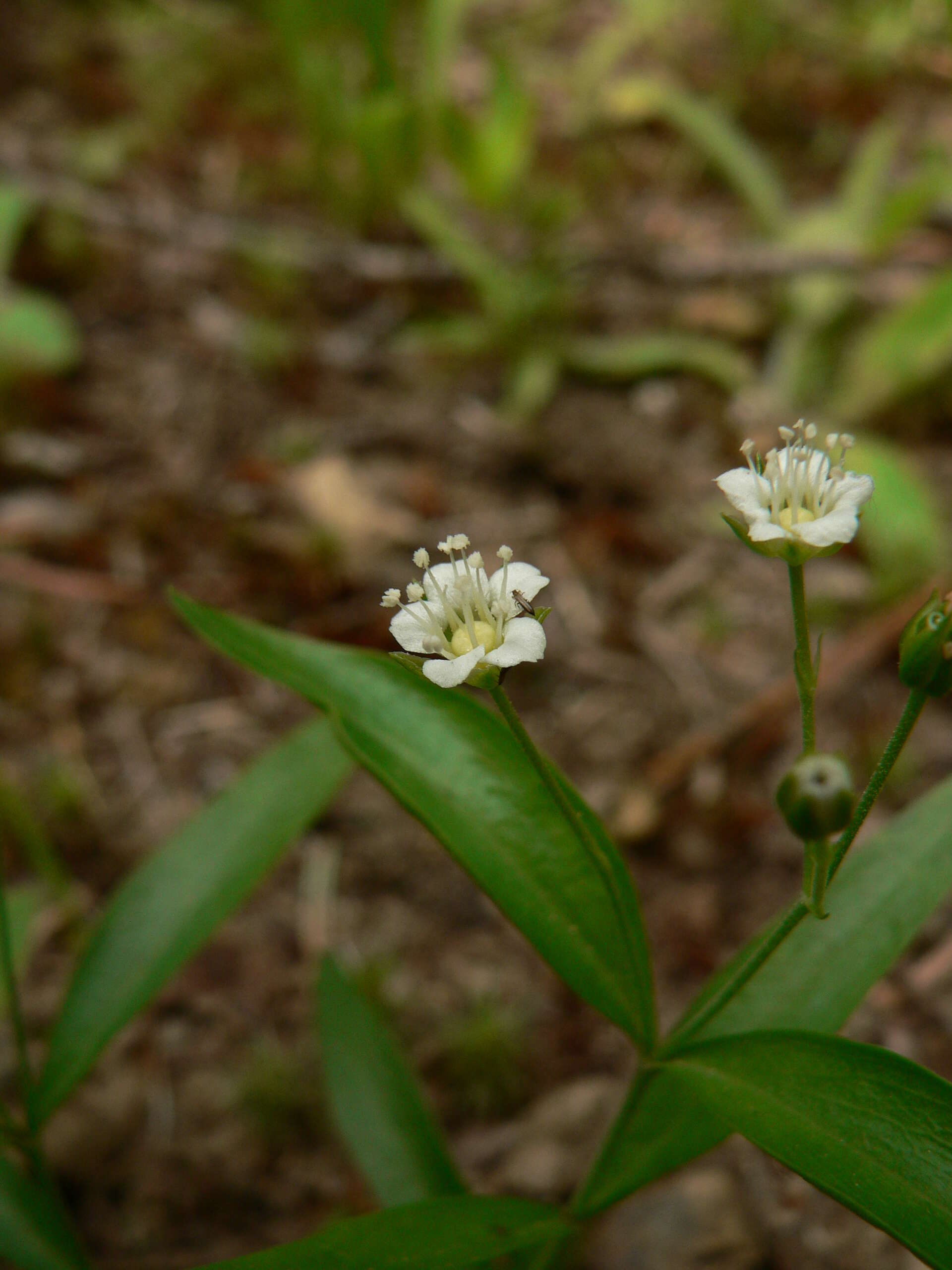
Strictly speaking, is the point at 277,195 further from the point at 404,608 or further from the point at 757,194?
the point at 404,608

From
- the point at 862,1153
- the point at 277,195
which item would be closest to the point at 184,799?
the point at 862,1153

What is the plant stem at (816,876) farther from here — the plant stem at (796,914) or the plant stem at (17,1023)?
the plant stem at (17,1023)

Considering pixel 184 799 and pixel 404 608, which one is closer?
pixel 404 608

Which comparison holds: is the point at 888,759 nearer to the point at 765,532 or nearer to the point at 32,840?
the point at 765,532

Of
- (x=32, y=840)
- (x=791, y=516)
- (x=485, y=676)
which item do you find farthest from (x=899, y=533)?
(x=32, y=840)

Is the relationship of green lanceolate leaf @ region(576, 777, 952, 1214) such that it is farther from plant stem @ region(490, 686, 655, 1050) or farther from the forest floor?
the forest floor

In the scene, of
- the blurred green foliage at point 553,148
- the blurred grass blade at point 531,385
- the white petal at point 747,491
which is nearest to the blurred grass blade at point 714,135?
the blurred green foliage at point 553,148

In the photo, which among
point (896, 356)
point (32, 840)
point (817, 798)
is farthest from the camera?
point (896, 356)
